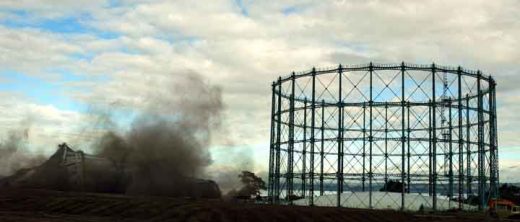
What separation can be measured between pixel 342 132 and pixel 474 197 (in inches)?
749

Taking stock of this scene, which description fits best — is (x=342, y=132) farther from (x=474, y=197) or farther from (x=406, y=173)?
(x=474, y=197)

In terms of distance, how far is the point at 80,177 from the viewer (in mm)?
55938

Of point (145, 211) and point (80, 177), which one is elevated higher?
point (80, 177)

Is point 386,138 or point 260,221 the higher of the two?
point 386,138

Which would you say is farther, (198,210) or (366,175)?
(366,175)

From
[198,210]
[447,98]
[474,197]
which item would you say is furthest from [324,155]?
[198,210]

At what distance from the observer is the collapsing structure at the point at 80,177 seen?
55.9 m

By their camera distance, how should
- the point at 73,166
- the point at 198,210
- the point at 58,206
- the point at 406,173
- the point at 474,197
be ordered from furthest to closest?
1. the point at 474,197
2. the point at 73,166
3. the point at 406,173
4. the point at 58,206
5. the point at 198,210

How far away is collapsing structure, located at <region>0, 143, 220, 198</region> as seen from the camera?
55.9 meters

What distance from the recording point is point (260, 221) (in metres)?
31.4

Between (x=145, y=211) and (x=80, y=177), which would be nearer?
(x=145, y=211)

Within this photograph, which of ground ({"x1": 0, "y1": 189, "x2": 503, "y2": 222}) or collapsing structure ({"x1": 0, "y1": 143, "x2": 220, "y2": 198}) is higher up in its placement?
collapsing structure ({"x1": 0, "y1": 143, "x2": 220, "y2": 198})

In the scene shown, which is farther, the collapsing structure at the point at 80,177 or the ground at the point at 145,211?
the collapsing structure at the point at 80,177

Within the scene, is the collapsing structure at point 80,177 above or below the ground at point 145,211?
above
